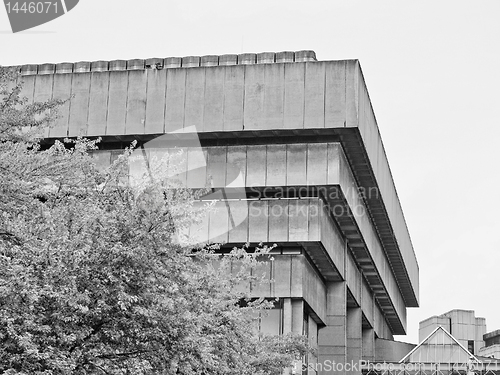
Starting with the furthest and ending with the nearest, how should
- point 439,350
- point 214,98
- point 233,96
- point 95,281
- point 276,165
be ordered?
point 439,350 → point 214,98 → point 233,96 → point 276,165 → point 95,281

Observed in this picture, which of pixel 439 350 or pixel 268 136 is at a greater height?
pixel 268 136

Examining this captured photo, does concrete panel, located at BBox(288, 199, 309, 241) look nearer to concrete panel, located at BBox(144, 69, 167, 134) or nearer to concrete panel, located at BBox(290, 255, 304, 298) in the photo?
concrete panel, located at BBox(290, 255, 304, 298)

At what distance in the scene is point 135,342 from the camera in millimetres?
22891

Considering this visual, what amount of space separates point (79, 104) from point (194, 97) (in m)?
6.49

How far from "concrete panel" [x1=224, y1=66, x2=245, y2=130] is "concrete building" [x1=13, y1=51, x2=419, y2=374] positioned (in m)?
0.05

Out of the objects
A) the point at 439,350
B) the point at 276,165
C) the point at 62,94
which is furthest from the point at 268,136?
the point at 439,350

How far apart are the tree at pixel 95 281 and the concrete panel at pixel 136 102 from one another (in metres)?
29.4

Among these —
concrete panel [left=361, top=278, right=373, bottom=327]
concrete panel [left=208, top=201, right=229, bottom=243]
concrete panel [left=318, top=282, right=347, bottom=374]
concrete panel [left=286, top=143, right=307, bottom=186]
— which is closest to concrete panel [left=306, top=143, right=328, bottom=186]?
concrete panel [left=286, top=143, right=307, bottom=186]

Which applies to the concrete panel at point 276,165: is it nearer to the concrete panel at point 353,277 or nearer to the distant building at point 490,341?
the concrete panel at point 353,277

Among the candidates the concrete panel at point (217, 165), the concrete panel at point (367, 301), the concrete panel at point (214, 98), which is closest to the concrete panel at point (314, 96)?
the concrete panel at point (214, 98)

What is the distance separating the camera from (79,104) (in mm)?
56625

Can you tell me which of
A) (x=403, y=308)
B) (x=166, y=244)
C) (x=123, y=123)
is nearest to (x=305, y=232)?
(x=123, y=123)

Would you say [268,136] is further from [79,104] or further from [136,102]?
[79,104]

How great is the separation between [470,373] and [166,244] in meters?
45.2
